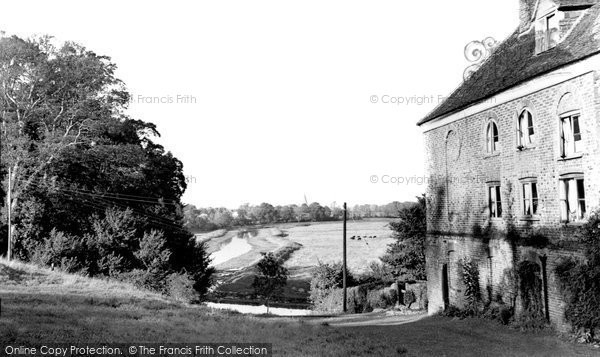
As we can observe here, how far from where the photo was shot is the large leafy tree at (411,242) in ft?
143

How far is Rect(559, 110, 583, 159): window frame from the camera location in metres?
16.0

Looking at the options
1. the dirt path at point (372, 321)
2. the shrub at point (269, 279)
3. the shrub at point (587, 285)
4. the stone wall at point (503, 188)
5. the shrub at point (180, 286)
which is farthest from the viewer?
the shrub at point (269, 279)

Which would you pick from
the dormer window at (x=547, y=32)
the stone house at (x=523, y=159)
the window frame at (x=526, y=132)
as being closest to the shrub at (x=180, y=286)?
the stone house at (x=523, y=159)

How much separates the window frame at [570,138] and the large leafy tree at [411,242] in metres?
27.0

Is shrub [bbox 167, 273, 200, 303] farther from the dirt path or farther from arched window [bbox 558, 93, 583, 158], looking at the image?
arched window [bbox 558, 93, 583, 158]

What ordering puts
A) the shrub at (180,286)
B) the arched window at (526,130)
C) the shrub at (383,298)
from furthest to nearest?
the shrub at (383,298), the shrub at (180,286), the arched window at (526,130)

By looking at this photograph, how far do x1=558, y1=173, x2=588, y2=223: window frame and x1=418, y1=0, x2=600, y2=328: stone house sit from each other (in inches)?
1.4

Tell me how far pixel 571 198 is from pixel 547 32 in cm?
669

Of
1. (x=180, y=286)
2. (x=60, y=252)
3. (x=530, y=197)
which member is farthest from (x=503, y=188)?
(x=60, y=252)

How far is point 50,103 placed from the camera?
35.8 meters

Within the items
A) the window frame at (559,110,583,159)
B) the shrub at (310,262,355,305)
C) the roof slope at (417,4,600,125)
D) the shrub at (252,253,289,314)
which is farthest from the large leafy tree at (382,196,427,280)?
the window frame at (559,110,583,159)

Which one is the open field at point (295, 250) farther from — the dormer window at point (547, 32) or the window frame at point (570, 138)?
the window frame at point (570, 138)

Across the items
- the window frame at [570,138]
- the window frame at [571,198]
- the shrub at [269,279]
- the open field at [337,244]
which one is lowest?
the shrub at [269,279]

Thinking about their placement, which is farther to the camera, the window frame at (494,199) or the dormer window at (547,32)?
the window frame at (494,199)
